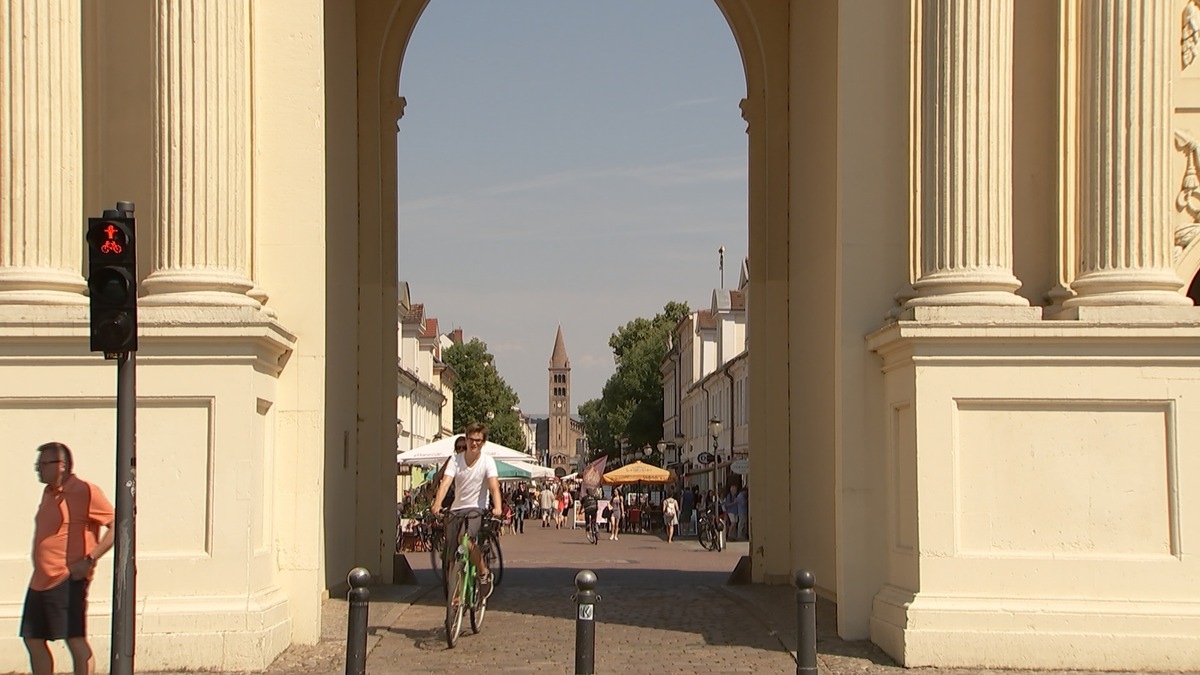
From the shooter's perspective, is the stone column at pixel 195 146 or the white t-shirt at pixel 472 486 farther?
the white t-shirt at pixel 472 486

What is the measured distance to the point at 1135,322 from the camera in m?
12.7

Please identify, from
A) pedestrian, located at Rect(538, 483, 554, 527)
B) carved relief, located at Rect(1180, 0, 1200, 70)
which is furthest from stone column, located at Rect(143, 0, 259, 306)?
pedestrian, located at Rect(538, 483, 554, 527)

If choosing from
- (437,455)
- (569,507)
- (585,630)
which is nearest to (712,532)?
(437,455)

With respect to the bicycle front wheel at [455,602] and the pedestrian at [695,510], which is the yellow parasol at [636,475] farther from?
the bicycle front wheel at [455,602]

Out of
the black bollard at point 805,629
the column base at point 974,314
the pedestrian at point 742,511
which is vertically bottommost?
the pedestrian at point 742,511

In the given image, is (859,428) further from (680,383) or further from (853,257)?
(680,383)

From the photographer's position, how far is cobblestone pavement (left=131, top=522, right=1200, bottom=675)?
1270cm

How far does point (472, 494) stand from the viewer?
47.7ft

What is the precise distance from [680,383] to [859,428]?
89.5 metres

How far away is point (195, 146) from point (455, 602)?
4440 mm

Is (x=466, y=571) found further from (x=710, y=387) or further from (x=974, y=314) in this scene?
(x=710, y=387)

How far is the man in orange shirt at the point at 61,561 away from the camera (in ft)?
32.3

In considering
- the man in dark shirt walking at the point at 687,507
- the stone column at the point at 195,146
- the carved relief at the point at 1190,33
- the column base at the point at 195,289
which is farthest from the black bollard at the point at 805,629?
the man in dark shirt walking at the point at 687,507

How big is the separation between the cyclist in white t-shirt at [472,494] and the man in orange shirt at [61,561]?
4.74 metres
